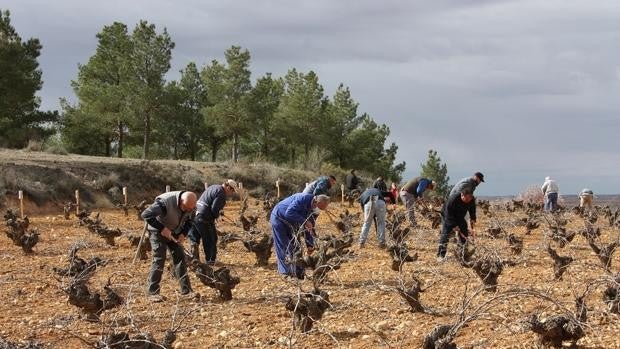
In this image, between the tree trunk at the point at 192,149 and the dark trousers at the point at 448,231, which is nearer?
the dark trousers at the point at 448,231

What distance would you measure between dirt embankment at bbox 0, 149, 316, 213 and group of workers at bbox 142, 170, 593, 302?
13.9 m

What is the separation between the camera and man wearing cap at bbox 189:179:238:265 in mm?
9594

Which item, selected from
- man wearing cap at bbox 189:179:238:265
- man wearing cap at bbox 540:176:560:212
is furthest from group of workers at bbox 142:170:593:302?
man wearing cap at bbox 540:176:560:212

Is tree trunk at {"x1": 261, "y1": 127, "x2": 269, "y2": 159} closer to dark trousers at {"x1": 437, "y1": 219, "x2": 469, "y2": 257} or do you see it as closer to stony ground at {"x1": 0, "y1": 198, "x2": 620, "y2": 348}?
stony ground at {"x1": 0, "y1": 198, "x2": 620, "y2": 348}

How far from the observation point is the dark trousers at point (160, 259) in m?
7.75

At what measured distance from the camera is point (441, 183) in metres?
53.4

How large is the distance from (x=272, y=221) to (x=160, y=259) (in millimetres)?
1819

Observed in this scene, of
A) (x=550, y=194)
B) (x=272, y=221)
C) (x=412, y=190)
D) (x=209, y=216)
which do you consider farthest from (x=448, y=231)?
(x=550, y=194)

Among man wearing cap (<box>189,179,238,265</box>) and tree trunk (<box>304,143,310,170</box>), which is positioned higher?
tree trunk (<box>304,143,310,170</box>)

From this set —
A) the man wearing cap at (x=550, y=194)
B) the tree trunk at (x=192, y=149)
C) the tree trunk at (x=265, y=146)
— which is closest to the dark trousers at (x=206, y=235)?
the man wearing cap at (x=550, y=194)

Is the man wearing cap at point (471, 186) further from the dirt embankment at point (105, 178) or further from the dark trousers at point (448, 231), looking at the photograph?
the dirt embankment at point (105, 178)

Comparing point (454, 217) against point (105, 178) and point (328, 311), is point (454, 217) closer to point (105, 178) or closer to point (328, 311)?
point (328, 311)

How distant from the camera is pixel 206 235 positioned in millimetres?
9797

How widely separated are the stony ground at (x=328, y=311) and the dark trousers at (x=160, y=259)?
0.26 meters
